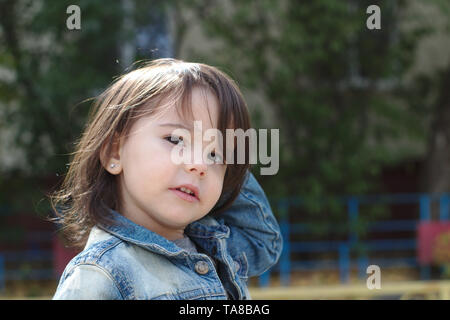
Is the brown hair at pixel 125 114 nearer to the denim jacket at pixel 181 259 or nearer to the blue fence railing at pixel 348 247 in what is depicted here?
the denim jacket at pixel 181 259

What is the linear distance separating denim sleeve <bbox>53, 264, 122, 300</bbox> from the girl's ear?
0.28m

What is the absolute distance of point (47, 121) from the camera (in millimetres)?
5820

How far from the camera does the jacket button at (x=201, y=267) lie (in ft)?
4.24

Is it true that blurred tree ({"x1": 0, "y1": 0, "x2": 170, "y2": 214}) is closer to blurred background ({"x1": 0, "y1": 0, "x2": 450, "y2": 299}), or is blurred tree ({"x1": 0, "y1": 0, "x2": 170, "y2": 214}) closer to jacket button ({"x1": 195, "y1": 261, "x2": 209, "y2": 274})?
blurred background ({"x1": 0, "y1": 0, "x2": 450, "y2": 299})

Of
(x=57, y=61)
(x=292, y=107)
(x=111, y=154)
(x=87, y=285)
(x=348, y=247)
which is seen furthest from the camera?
(x=348, y=247)

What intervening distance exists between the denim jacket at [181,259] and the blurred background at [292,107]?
3.83 metres

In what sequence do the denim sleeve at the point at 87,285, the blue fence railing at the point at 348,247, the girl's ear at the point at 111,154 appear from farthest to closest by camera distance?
the blue fence railing at the point at 348,247 → the girl's ear at the point at 111,154 → the denim sleeve at the point at 87,285

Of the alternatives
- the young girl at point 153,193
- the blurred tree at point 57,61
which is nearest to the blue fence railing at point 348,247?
the blurred tree at point 57,61

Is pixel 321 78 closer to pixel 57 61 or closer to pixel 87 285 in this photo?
pixel 57 61

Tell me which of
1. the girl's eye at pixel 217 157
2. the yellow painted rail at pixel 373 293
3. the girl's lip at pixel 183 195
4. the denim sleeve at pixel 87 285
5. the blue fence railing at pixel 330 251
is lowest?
the blue fence railing at pixel 330 251

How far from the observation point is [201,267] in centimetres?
130

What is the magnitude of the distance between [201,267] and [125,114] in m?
A: 0.39

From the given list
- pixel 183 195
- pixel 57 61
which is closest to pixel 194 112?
pixel 183 195
